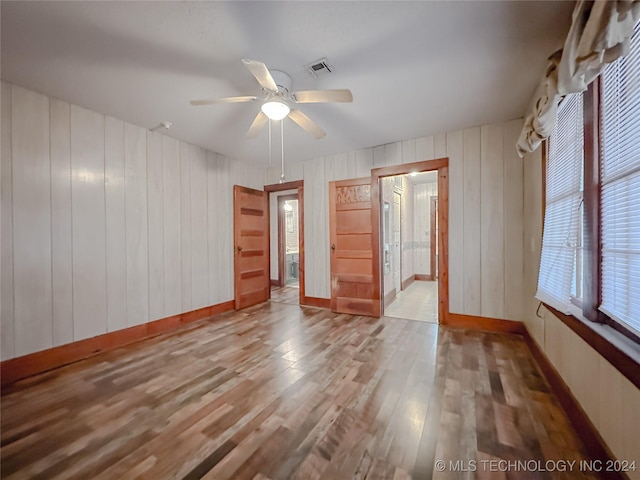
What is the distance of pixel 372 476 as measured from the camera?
3.90ft

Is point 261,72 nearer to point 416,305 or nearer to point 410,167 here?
point 410,167

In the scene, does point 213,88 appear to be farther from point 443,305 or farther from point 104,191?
point 443,305

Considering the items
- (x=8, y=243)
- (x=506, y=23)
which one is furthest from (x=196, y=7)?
(x=8, y=243)

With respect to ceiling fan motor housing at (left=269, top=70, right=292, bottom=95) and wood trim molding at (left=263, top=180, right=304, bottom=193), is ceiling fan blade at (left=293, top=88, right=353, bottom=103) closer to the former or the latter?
ceiling fan motor housing at (left=269, top=70, right=292, bottom=95)

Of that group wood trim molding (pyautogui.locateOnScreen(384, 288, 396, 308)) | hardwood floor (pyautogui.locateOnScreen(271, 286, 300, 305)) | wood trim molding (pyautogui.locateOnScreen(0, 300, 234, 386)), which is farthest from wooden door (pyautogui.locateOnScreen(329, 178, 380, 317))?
wood trim molding (pyautogui.locateOnScreen(0, 300, 234, 386))

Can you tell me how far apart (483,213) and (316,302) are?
9.16ft

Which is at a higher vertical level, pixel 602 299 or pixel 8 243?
pixel 8 243

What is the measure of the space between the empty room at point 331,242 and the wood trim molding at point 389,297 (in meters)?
0.37

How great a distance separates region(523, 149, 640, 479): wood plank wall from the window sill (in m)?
0.05

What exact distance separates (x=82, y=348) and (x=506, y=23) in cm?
444

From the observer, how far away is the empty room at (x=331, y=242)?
1.28m

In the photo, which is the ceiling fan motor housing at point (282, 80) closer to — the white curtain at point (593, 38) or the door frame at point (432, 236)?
the white curtain at point (593, 38)

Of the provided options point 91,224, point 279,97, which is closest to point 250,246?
point 91,224

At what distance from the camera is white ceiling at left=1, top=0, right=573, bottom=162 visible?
1.47 metres
